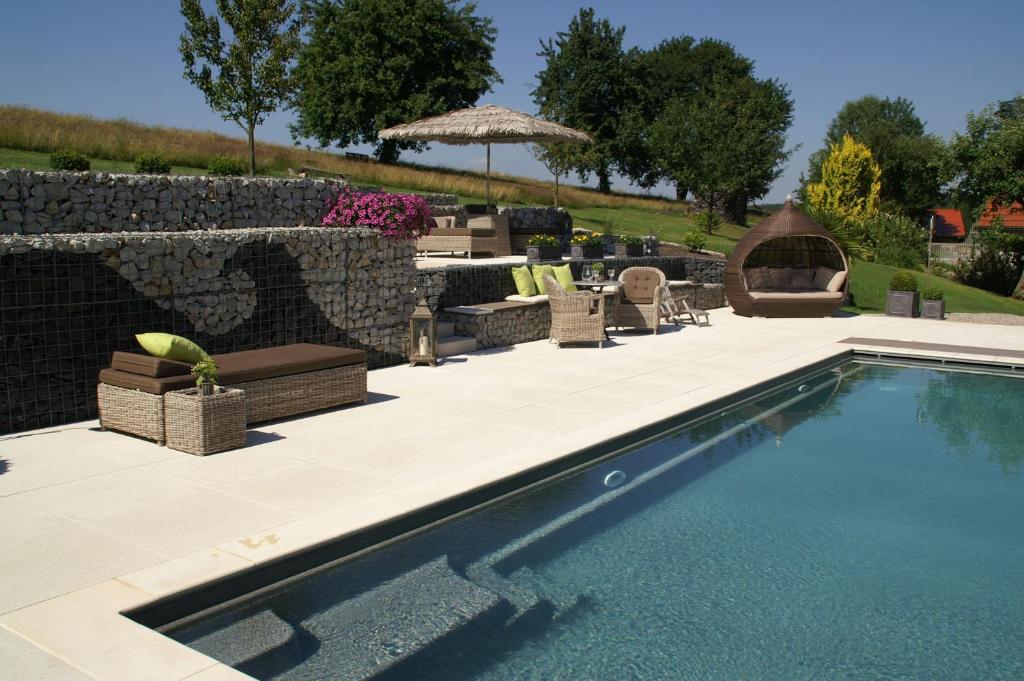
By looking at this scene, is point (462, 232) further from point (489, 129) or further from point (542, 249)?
point (489, 129)

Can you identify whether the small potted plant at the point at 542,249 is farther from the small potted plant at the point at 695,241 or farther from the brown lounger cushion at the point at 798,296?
the small potted plant at the point at 695,241

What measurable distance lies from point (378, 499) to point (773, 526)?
8.21 feet

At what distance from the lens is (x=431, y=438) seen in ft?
22.5

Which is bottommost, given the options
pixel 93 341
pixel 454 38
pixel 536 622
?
pixel 536 622

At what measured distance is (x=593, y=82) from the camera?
170 ft

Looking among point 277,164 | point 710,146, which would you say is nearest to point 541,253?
point 277,164

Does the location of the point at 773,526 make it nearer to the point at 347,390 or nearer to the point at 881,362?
the point at 347,390

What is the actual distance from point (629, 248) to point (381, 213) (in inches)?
307

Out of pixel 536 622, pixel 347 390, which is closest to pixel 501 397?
pixel 347 390

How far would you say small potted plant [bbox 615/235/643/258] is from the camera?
16.6 metres

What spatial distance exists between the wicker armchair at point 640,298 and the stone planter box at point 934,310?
553 centimetres

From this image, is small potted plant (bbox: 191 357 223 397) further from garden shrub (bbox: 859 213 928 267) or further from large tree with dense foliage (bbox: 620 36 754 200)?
large tree with dense foliage (bbox: 620 36 754 200)

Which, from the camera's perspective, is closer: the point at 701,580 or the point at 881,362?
the point at 701,580

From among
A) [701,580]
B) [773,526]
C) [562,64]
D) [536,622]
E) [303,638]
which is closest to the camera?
[303,638]
